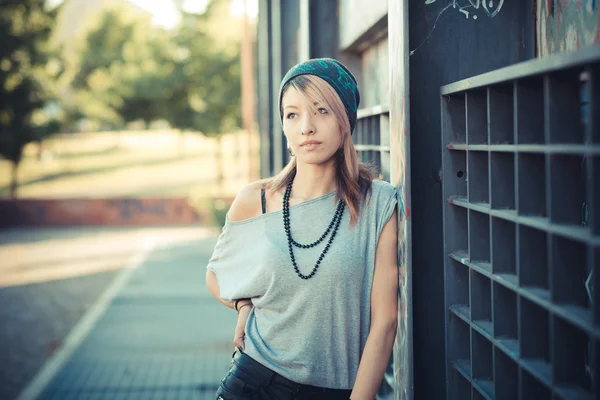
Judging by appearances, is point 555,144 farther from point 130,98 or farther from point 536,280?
point 130,98

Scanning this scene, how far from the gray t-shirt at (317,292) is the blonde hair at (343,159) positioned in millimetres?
41

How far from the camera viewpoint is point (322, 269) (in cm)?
232

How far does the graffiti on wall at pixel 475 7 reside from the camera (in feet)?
7.89

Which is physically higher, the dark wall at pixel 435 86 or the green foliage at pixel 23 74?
the green foliage at pixel 23 74

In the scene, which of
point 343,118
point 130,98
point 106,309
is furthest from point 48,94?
point 343,118

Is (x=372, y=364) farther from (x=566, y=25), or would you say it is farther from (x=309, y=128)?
(x=566, y=25)

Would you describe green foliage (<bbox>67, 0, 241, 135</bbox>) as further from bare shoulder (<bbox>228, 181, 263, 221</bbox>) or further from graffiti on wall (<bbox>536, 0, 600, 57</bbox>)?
graffiti on wall (<bbox>536, 0, 600, 57</bbox>)

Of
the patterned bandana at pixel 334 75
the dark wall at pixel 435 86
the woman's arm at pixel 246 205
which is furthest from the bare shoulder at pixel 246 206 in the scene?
the dark wall at pixel 435 86

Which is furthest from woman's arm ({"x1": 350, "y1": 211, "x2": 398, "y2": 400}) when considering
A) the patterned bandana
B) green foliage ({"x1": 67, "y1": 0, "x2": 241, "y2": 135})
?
green foliage ({"x1": 67, "y1": 0, "x2": 241, "y2": 135})

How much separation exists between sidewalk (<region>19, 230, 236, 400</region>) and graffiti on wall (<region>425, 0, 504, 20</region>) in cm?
393

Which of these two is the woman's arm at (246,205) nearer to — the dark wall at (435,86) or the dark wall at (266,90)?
the dark wall at (435,86)

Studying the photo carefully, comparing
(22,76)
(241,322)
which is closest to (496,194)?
(241,322)

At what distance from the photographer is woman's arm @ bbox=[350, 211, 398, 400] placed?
2.29 meters

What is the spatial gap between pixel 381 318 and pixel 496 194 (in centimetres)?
62
